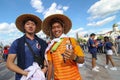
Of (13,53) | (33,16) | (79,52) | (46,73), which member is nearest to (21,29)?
(33,16)

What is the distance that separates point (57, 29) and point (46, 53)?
1.39ft

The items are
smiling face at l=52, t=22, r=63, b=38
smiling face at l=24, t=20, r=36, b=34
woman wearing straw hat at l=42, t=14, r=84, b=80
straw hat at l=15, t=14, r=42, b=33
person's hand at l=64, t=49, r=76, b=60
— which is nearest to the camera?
person's hand at l=64, t=49, r=76, b=60

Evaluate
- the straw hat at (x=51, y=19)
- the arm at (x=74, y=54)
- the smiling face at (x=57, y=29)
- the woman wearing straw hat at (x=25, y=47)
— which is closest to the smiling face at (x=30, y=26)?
the woman wearing straw hat at (x=25, y=47)

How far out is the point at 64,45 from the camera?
341cm

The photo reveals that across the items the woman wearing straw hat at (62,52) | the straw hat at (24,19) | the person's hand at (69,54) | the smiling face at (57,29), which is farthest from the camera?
the straw hat at (24,19)

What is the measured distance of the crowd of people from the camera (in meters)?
3.34

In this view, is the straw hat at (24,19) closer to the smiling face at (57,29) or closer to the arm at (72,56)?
the smiling face at (57,29)

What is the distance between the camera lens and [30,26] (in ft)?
12.2

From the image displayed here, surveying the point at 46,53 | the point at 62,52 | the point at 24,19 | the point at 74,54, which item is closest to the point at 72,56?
the point at 74,54

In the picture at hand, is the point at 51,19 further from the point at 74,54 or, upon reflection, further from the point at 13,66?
the point at 13,66

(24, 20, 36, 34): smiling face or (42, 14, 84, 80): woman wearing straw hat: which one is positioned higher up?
(24, 20, 36, 34): smiling face

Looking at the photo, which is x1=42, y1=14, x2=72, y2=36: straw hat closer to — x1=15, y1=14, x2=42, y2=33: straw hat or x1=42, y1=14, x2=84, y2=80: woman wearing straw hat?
x1=42, y1=14, x2=84, y2=80: woman wearing straw hat

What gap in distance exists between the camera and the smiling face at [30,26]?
370cm

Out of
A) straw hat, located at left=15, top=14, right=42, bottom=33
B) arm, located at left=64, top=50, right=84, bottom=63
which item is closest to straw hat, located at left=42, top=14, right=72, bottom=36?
straw hat, located at left=15, top=14, right=42, bottom=33
